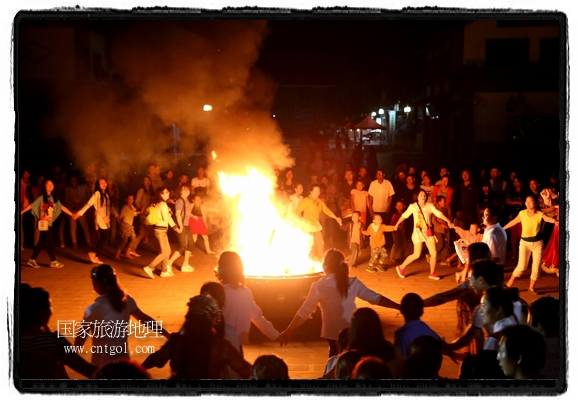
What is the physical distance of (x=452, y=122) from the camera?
31.4 metres

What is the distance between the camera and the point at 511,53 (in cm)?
2436

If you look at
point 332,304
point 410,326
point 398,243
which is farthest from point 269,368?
point 398,243

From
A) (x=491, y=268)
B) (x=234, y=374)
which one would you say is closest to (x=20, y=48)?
(x=234, y=374)

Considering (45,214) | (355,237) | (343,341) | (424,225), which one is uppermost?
(45,214)

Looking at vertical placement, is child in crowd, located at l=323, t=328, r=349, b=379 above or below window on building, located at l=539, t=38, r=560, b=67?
below

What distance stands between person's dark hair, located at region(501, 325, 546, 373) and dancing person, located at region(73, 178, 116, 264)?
27.7 feet

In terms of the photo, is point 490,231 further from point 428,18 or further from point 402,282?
point 428,18

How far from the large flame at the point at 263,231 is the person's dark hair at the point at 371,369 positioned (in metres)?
3.37

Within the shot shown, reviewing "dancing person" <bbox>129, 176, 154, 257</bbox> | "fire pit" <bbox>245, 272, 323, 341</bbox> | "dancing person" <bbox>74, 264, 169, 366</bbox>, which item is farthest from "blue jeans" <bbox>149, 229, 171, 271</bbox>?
"dancing person" <bbox>74, 264, 169, 366</bbox>

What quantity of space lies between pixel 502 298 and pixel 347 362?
1577 mm

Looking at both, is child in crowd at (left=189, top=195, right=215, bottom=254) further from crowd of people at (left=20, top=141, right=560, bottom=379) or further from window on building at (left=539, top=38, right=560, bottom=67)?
window on building at (left=539, top=38, right=560, bottom=67)

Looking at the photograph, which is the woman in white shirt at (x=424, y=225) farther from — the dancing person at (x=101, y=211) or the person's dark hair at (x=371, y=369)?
the person's dark hair at (x=371, y=369)

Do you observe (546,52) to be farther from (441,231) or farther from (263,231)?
(263,231)

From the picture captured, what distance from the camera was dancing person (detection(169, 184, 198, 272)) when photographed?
11.0m
